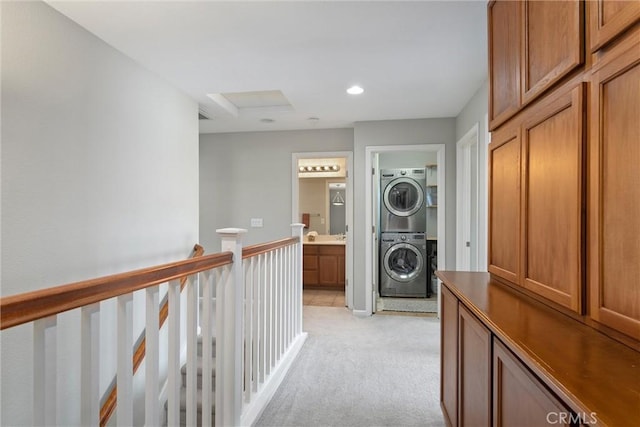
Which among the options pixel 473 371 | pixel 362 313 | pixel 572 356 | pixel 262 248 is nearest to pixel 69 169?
pixel 262 248

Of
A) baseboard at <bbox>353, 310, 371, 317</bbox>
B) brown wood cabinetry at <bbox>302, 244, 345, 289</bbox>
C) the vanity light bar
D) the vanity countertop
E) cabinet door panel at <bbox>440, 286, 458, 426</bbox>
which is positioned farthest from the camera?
the vanity light bar

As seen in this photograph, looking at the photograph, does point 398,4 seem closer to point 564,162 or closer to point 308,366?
point 564,162

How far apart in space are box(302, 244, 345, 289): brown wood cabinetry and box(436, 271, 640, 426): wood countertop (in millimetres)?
4171

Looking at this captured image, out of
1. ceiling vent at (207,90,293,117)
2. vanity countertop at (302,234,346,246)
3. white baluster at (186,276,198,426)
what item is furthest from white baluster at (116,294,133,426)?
vanity countertop at (302,234,346,246)

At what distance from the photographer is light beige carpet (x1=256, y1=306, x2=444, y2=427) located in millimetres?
2051

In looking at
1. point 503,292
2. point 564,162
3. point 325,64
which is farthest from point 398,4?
point 503,292

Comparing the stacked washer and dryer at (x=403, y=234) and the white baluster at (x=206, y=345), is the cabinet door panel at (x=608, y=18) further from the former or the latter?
the stacked washer and dryer at (x=403, y=234)

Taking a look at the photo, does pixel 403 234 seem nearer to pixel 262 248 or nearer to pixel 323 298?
pixel 323 298

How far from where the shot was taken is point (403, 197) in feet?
16.1

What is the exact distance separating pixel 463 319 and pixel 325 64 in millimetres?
1992

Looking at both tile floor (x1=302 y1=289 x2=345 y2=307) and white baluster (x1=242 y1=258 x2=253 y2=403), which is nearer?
white baluster (x1=242 y1=258 x2=253 y2=403)

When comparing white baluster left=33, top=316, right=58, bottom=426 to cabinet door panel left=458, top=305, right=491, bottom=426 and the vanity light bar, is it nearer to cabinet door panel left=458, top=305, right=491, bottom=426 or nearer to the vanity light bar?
cabinet door panel left=458, top=305, right=491, bottom=426

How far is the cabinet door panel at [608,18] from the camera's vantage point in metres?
0.74

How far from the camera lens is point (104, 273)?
85.9 inches
